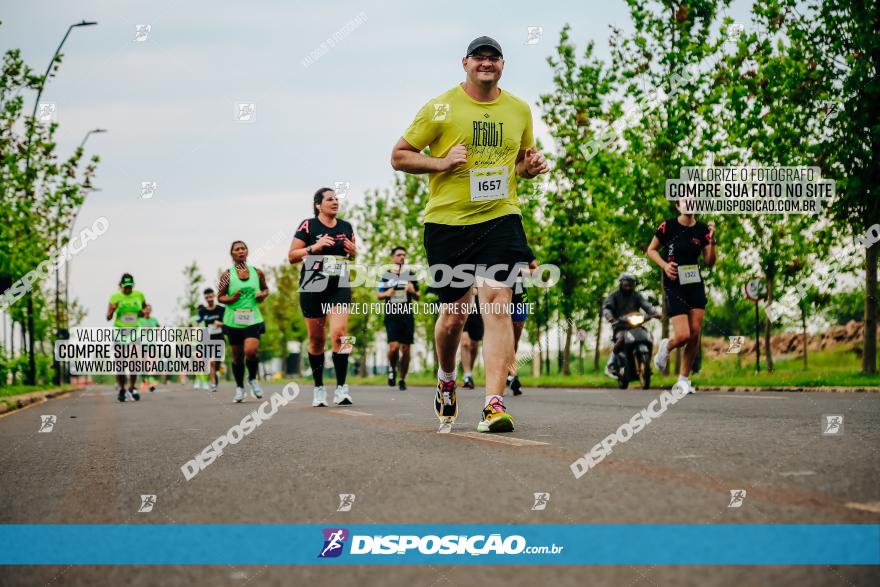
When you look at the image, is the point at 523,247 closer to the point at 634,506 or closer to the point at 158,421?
the point at 634,506

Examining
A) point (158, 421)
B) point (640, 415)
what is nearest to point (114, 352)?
point (158, 421)

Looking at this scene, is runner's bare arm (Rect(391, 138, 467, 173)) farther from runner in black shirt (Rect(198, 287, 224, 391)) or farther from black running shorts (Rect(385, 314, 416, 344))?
runner in black shirt (Rect(198, 287, 224, 391))

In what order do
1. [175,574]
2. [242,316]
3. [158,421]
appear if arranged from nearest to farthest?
1. [175,574]
2. [158,421]
3. [242,316]

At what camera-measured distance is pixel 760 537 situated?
2.71 metres

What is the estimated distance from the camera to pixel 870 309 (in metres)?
16.1

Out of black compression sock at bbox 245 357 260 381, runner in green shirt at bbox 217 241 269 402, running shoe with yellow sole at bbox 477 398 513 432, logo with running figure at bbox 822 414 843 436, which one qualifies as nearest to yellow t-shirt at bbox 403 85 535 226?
running shoe with yellow sole at bbox 477 398 513 432

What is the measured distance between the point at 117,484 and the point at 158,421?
5151 mm

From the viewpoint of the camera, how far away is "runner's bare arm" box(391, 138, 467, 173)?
6039 millimetres

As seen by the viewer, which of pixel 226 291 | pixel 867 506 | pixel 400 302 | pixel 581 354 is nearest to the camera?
pixel 867 506

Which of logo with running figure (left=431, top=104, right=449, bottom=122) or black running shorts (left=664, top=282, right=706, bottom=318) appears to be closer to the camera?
logo with running figure (left=431, top=104, right=449, bottom=122)

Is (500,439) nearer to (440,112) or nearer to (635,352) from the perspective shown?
(440,112)

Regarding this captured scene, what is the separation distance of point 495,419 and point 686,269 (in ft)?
20.3

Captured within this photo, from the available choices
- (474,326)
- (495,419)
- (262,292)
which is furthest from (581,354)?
(495,419)

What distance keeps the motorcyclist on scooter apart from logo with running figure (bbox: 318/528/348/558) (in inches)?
490
